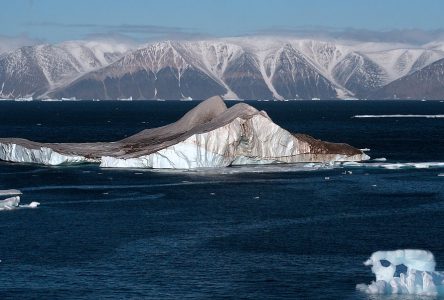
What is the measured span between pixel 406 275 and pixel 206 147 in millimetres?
48957

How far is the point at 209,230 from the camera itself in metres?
61.2

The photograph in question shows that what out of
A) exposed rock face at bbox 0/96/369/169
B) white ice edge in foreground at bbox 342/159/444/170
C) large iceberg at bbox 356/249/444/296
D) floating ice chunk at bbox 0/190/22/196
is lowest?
large iceberg at bbox 356/249/444/296

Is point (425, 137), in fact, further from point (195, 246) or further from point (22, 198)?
point (195, 246)

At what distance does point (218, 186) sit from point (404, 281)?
3801 centimetres

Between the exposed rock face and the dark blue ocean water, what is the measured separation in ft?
8.44

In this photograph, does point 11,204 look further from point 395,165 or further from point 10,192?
point 395,165

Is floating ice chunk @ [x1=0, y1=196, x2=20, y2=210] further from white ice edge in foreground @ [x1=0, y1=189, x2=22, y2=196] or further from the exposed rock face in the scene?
the exposed rock face

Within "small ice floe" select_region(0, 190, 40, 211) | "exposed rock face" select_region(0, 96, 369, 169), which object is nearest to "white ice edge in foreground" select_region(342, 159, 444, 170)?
"exposed rock face" select_region(0, 96, 369, 169)

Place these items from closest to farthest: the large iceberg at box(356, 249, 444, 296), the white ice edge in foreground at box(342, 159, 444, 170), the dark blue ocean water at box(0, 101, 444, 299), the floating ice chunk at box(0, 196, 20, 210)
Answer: the large iceberg at box(356, 249, 444, 296), the dark blue ocean water at box(0, 101, 444, 299), the floating ice chunk at box(0, 196, 20, 210), the white ice edge in foreground at box(342, 159, 444, 170)

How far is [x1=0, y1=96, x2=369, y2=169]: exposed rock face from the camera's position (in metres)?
93.9

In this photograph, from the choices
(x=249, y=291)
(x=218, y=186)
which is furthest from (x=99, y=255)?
(x=218, y=186)

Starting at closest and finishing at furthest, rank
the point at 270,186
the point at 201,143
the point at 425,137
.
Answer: the point at 270,186 → the point at 201,143 → the point at 425,137

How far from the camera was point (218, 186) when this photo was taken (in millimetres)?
82250


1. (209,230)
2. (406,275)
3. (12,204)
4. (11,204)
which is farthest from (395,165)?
(406,275)
